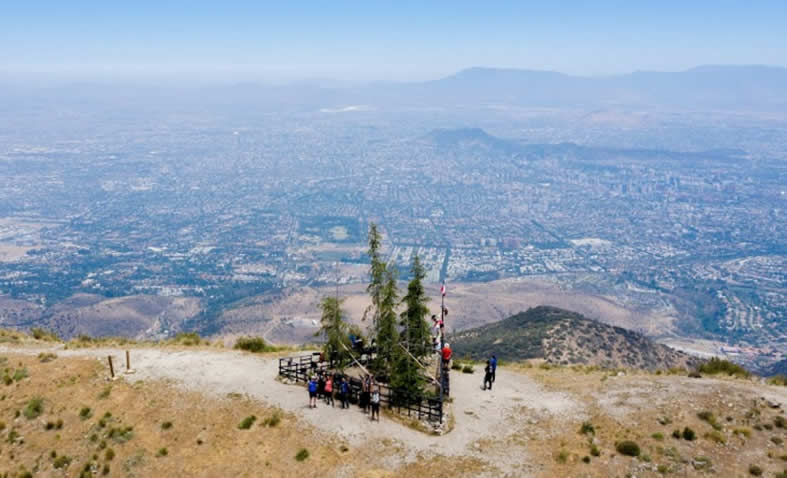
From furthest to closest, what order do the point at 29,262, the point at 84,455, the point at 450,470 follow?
the point at 29,262, the point at 84,455, the point at 450,470

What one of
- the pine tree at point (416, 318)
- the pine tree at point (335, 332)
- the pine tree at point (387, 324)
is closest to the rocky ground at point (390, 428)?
the pine tree at point (335, 332)

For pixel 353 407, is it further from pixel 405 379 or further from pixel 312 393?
pixel 405 379

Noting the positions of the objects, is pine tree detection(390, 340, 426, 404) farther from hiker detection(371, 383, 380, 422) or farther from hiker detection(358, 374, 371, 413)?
hiker detection(371, 383, 380, 422)

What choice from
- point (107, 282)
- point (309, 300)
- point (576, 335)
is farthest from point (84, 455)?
point (107, 282)

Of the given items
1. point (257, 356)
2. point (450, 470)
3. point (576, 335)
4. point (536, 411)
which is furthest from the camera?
point (576, 335)

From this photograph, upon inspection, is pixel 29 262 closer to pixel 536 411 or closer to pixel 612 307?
pixel 612 307

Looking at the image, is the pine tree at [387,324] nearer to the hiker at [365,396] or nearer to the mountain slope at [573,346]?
the hiker at [365,396]
